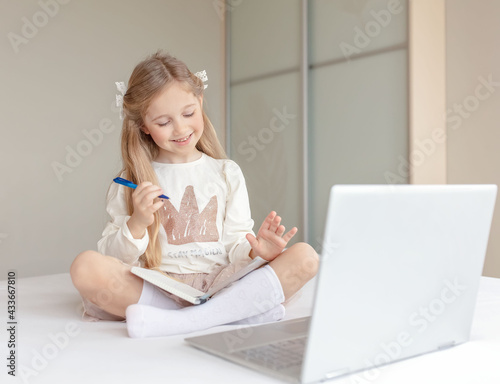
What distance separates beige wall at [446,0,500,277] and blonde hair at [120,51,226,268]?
1.39m

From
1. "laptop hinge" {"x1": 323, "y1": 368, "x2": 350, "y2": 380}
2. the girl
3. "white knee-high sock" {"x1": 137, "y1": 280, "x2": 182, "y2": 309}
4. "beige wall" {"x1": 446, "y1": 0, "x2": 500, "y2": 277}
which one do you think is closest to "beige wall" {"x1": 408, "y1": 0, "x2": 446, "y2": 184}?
"beige wall" {"x1": 446, "y1": 0, "x2": 500, "y2": 277}

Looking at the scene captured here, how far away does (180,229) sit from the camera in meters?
1.30

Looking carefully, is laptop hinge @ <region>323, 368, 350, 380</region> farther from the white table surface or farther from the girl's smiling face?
the girl's smiling face

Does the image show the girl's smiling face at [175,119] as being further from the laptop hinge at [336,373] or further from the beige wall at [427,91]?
the beige wall at [427,91]

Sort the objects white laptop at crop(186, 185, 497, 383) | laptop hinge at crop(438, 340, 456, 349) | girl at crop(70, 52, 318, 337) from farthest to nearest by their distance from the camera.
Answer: girl at crop(70, 52, 318, 337)
laptop hinge at crop(438, 340, 456, 349)
white laptop at crop(186, 185, 497, 383)

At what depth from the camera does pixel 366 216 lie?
0.62 meters

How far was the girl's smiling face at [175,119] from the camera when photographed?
4.24ft

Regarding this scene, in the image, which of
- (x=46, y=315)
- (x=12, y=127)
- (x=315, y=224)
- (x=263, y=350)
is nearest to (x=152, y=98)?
(x=46, y=315)

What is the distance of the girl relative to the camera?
104 centimetres

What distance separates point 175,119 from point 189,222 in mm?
249

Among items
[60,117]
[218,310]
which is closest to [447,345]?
[218,310]

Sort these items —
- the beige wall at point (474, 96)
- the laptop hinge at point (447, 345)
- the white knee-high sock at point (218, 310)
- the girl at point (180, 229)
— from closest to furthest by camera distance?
the laptop hinge at point (447, 345) < the white knee-high sock at point (218, 310) < the girl at point (180, 229) < the beige wall at point (474, 96)

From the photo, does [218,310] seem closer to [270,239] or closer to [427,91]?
[270,239]

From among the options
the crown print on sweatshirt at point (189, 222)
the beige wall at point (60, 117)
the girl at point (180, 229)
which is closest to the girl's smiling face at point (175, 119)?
the girl at point (180, 229)
